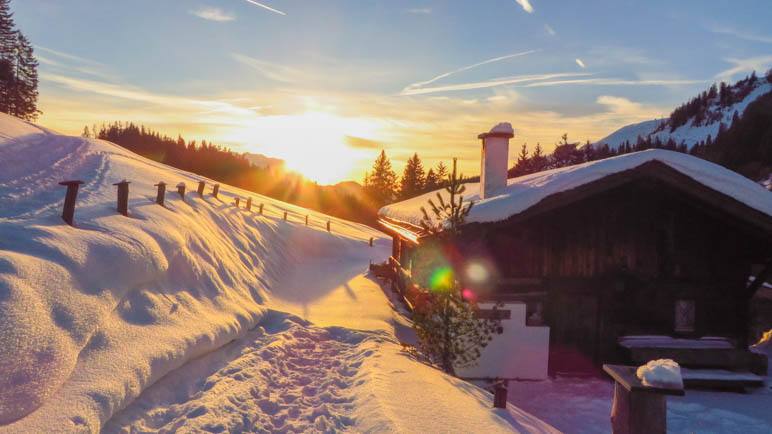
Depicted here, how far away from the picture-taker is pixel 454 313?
8273 mm

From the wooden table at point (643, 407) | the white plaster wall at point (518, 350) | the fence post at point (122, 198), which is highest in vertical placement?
the fence post at point (122, 198)

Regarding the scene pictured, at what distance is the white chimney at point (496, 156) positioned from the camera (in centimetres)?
1199

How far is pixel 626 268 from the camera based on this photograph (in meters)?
10.7

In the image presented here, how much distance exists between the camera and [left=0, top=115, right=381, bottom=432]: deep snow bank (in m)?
4.48

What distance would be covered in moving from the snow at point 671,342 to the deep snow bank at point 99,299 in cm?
829

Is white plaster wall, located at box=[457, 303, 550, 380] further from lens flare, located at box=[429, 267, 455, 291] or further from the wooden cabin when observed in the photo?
lens flare, located at box=[429, 267, 455, 291]

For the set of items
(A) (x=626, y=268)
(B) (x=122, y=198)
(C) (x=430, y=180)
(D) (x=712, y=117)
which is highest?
(D) (x=712, y=117)

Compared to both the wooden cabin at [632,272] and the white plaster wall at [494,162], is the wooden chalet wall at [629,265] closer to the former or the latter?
the wooden cabin at [632,272]

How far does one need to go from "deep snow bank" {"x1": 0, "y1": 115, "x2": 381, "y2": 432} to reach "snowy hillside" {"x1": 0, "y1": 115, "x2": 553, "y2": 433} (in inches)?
0.7

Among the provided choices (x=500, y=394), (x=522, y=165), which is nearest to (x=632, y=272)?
(x=500, y=394)

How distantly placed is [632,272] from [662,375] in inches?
277

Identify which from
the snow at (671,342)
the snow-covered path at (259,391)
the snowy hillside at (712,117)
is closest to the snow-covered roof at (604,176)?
the snow at (671,342)

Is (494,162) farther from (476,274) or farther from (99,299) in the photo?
(99,299)

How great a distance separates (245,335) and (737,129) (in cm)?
7648
